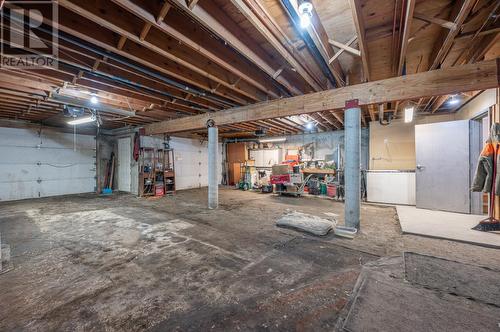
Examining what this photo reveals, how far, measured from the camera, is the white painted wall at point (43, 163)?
686 centimetres

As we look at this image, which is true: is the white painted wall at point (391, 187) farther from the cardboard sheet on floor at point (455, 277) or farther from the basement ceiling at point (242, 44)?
the cardboard sheet on floor at point (455, 277)

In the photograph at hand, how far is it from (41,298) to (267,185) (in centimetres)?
736

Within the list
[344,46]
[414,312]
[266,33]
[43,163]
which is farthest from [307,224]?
[43,163]

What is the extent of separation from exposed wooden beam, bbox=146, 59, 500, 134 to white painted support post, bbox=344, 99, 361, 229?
22 cm

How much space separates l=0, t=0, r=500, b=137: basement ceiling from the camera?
2.14 metres

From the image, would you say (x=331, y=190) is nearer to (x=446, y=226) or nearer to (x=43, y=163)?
(x=446, y=226)

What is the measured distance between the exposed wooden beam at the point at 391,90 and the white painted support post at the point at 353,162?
0.22m

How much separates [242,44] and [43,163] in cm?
901

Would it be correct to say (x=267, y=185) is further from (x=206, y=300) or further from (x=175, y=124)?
(x=206, y=300)

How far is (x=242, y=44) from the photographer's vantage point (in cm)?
267

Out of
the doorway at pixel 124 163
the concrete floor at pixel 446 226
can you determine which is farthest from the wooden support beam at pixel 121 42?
the doorway at pixel 124 163

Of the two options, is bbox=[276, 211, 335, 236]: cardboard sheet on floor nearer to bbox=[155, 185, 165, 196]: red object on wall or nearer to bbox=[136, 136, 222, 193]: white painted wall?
bbox=[155, 185, 165, 196]: red object on wall

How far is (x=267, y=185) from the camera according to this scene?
8.80 m

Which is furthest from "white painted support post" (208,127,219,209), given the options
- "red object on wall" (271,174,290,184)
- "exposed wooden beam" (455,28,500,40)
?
"exposed wooden beam" (455,28,500,40)
